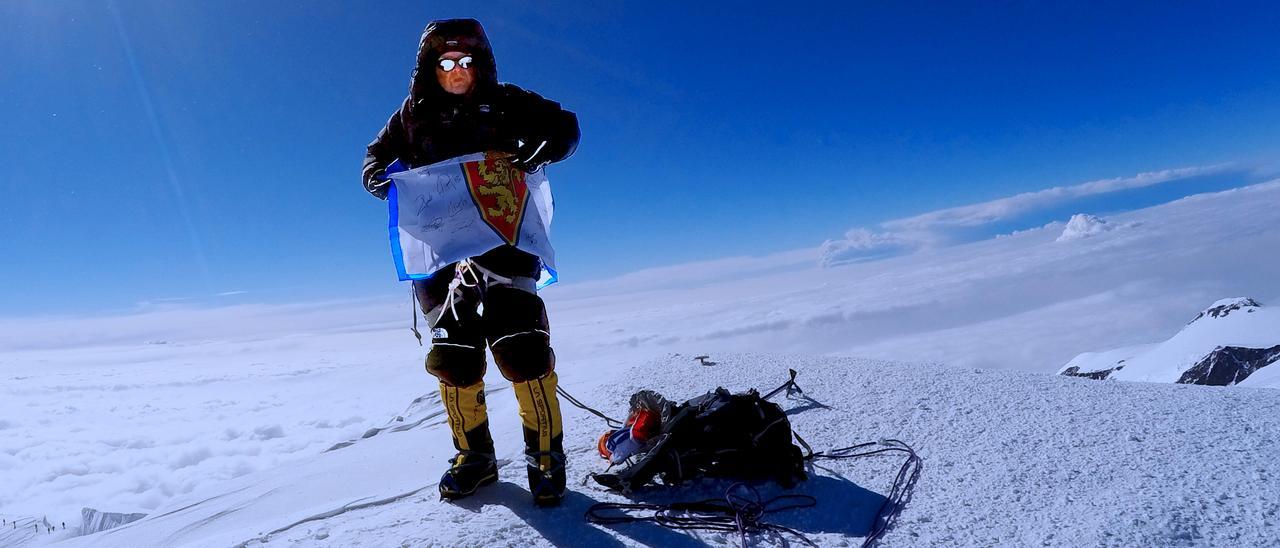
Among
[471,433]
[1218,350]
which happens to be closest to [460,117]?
[471,433]

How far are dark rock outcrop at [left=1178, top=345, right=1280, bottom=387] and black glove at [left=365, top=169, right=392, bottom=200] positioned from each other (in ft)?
29.0

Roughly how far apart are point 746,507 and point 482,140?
1660 millimetres

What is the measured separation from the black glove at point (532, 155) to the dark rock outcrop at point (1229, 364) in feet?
27.3

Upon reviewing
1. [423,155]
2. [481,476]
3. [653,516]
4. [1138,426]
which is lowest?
[1138,426]

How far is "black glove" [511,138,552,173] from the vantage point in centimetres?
227

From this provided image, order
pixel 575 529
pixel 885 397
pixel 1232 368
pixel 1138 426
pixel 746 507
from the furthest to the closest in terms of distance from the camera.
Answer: pixel 1232 368
pixel 885 397
pixel 1138 426
pixel 746 507
pixel 575 529

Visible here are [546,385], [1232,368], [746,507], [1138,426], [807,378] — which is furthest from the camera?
[1232,368]

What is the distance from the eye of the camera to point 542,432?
2166 mm

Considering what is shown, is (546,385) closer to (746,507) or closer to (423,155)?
(746,507)

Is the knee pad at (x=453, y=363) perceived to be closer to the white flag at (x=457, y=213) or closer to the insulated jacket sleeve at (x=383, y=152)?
the white flag at (x=457, y=213)

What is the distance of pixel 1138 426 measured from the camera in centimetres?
246

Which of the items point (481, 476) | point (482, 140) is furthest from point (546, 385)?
point (482, 140)

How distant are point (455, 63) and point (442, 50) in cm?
7

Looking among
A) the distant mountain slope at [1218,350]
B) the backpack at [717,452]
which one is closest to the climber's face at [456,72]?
the backpack at [717,452]
